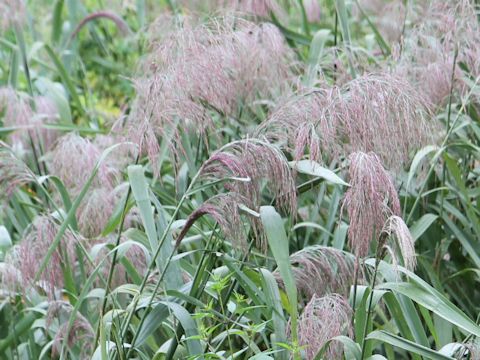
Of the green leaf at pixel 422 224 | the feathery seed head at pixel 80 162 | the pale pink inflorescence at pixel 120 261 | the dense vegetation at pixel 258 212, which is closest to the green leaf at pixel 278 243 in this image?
the dense vegetation at pixel 258 212

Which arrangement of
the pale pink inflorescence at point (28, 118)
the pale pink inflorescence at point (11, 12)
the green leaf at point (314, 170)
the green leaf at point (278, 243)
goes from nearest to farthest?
the green leaf at point (278, 243), the green leaf at point (314, 170), the pale pink inflorescence at point (28, 118), the pale pink inflorescence at point (11, 12)

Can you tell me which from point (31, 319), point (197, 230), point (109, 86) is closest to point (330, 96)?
point (197, 230)

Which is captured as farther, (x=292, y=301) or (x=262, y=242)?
(x=262, y=242)

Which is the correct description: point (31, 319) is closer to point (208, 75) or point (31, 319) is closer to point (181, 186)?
point (181, 186)

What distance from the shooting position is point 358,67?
291cm

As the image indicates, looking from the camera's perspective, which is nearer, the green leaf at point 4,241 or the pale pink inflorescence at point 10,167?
the pale pink inflorescence at point 10,167

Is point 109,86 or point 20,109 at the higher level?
point 20,109

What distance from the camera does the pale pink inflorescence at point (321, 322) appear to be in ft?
6.38

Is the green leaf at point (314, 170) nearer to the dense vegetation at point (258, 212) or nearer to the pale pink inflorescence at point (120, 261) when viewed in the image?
the dense vegetation at point (258, 212)

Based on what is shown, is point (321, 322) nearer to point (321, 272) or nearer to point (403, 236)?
point (321, 272)

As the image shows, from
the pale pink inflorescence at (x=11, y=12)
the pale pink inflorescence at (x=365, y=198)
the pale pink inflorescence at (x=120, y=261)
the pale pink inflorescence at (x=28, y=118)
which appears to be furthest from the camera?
the pale pink inflorescence at (x=11, y=12)

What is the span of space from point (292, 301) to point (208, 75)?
24.7 inches

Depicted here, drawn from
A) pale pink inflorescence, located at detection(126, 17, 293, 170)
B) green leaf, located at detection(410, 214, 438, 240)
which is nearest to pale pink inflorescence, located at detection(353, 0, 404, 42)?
pale pink inflorescence, located at detection(126, 17, 293, 170)

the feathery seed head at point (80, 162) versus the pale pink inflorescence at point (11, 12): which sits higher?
the pale pink inflorescence at point (11, 12)
